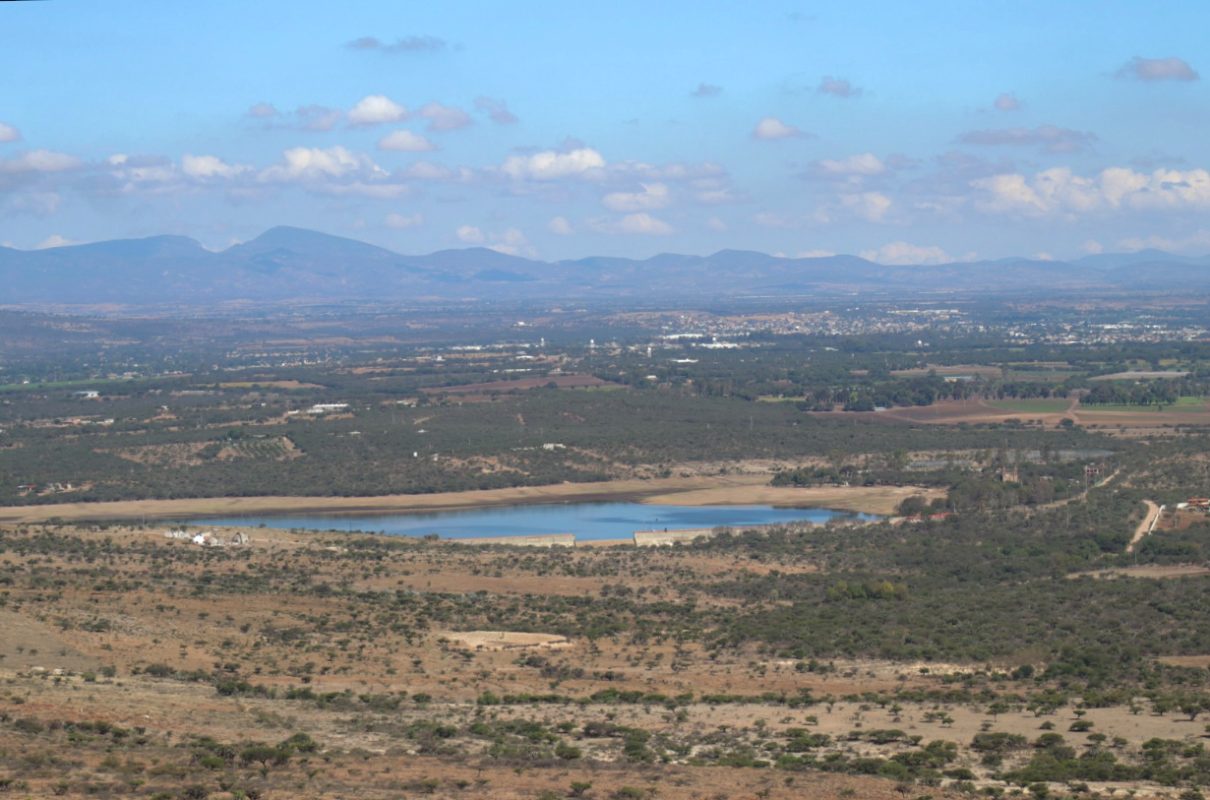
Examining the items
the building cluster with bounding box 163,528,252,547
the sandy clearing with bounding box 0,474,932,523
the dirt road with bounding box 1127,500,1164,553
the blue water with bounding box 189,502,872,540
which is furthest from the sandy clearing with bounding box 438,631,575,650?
the sandy clearing with bounding box 0,474,932,523

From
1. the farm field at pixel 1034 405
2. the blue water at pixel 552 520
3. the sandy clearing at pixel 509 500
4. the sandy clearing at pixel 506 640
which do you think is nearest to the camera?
the sandy clearing at pixel 506 640

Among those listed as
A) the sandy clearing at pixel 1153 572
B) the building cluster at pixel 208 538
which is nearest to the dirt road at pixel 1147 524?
the sandy clearing at pixel 1153 572

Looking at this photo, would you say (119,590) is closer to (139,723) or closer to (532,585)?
(532,585)

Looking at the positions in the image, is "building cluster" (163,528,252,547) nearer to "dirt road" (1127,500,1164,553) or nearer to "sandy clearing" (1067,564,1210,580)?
"sandy clearing" (1067,564,1210,580)

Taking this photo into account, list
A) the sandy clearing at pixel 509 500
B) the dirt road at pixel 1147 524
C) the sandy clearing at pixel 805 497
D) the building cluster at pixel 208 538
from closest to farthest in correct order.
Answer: the dirt road at pixel 1147 524
the building cluster at pixel 208 538
the sandy clearing at pixel 805 497
the sandy clearing at pixel 509 500

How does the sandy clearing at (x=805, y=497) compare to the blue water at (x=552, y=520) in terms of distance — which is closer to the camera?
the blue water at (x=552, y=520)

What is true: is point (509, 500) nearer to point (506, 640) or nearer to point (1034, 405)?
point (506, 640)

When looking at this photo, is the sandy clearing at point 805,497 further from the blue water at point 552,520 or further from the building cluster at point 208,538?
the building cluster at point 208,538
